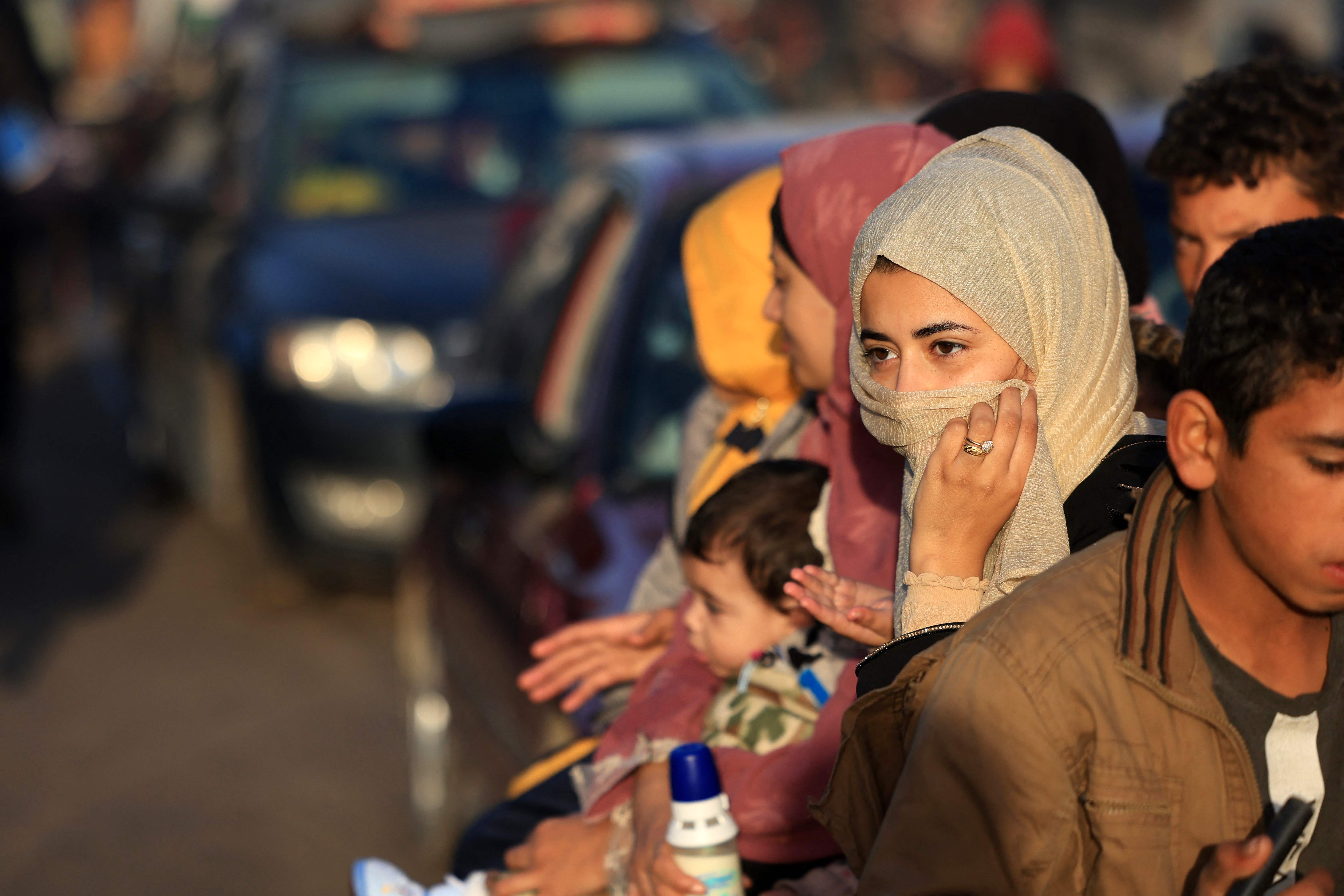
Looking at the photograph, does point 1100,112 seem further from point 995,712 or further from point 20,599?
point 20,599

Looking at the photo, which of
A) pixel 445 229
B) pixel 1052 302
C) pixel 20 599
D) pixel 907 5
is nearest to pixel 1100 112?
pixel 1052 302

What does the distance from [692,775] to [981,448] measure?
0.57 meters

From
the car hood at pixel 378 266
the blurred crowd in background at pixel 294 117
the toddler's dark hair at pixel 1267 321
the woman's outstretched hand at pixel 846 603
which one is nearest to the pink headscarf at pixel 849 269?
the woman's outstretched hand at pixel 846 603

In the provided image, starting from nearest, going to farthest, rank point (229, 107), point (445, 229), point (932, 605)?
point (932, 605)
point (445, 229)
point (229, 107)

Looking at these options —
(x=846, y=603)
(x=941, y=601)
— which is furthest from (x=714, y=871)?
(x=941, y=601)

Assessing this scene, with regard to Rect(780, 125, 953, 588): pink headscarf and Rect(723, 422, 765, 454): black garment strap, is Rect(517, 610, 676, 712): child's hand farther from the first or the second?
Rect(780, 125, 953, 588): pink headscarf

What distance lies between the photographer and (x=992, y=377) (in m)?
1.95

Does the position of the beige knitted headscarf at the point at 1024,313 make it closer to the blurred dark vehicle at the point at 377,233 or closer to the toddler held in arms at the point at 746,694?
the toddler held in arms at the point at 746,694

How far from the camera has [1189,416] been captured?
1754 millimetres

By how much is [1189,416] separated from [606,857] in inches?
46.2

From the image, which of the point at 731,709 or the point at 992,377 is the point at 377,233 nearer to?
the point at 731,709

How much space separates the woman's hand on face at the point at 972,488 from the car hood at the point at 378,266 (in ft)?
16.4

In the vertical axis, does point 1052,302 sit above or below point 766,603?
above

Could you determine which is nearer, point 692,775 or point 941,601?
point 941,601
